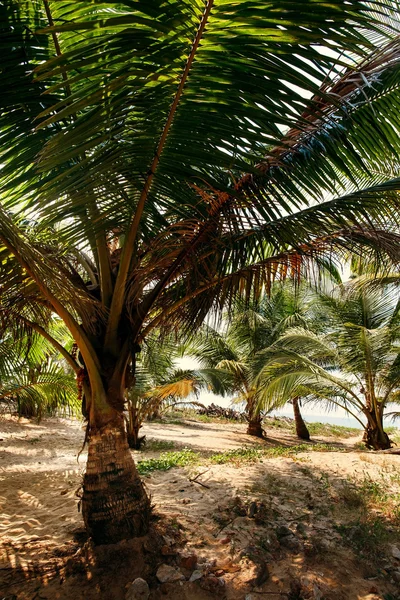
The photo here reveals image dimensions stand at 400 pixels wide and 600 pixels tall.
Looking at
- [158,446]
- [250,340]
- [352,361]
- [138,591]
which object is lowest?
[158,446]

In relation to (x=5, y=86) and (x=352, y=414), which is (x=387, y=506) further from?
(x=352, y=414)

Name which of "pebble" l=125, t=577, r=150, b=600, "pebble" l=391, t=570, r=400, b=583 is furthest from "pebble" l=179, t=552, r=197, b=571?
"pebble" l=391, t=570, r=400, b=583

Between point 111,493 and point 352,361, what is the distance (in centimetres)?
661

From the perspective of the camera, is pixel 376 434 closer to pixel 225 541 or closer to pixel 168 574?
pixel 225 541

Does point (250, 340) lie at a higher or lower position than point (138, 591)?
higher

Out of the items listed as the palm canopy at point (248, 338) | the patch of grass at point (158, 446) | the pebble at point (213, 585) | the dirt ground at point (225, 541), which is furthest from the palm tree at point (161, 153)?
the palm canopy at point (248, 338)

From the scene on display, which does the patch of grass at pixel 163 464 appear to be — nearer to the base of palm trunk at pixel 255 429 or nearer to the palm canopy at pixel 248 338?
the palm canopy at pixel 248 338

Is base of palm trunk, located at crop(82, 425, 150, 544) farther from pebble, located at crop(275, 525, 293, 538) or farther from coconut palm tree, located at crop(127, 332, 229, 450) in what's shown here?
coconut palm tree, located at crop(127, 332, 229, 450)

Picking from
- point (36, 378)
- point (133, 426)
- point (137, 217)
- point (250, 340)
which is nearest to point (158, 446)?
point (133, 426)

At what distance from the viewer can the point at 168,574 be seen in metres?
2.59

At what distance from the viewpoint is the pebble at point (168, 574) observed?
8.39 feet

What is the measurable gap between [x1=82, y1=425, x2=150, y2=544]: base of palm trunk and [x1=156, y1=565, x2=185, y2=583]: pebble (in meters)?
0.33

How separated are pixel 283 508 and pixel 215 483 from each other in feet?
3.38

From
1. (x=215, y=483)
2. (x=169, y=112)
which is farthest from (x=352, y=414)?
(x=169, y=112)
